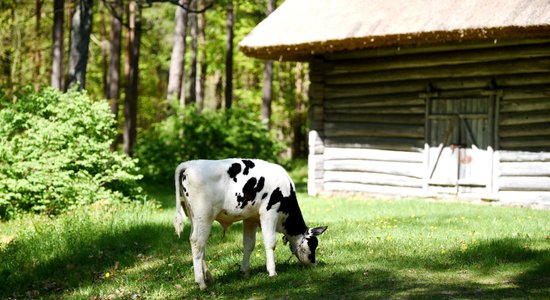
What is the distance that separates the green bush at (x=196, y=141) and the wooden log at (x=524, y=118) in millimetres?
9021

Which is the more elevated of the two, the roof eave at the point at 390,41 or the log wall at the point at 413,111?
the roof eave at the point at 390,41

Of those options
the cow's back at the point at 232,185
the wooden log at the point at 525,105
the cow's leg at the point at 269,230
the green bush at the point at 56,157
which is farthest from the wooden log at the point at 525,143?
the cow's leg at the point at 269,230

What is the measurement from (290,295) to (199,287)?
3.16ft

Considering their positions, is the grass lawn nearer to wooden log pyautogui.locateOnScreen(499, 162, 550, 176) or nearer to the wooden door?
wooden log pyautogui.locateOnScreen(499, 162, 550, 176)

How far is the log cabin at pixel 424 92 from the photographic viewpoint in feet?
46.2

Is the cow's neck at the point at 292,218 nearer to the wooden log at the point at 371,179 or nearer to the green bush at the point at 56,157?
the green bush at the point at 56,157

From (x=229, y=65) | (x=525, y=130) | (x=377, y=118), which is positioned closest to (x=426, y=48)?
(x=377, y=118)

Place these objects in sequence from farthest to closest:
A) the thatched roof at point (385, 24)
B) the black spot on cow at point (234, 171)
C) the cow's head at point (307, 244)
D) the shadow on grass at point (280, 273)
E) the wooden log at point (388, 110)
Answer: the wooden log at point (388, 110), the thatched roof at point (385, 24), the cow's head at point (307, 244), the black spot on cow at point (234, 171), the shadow on grass at point (280, 273)

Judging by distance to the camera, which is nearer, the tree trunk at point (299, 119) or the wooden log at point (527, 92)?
the wooden log at point (527, 92)

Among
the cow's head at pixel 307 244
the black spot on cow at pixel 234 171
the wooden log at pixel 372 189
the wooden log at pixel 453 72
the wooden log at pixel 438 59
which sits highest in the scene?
the wooden log at pixel 438 59

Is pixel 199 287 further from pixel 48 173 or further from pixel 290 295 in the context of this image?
pixel 48 173

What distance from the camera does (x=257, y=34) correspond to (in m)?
16.6

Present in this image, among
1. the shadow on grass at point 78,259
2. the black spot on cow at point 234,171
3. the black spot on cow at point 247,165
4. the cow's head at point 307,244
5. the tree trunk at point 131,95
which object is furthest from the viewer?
the tree trunk at point 131,95

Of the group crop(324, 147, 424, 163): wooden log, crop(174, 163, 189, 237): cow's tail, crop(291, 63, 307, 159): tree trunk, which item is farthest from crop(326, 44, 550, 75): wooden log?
crop(291, 63, 307, 159): tree trunk
